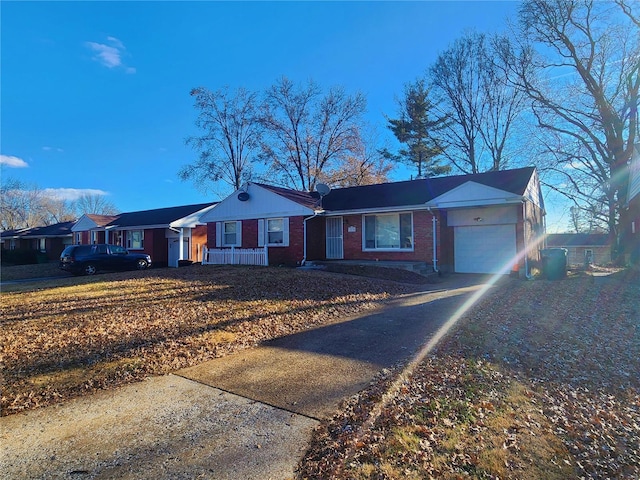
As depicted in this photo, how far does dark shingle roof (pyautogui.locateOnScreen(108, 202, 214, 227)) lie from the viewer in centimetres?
2572

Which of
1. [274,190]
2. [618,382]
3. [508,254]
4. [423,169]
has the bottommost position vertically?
[618,382]

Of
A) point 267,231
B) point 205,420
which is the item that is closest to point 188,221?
point 267,231

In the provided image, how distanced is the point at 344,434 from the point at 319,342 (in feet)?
9.94

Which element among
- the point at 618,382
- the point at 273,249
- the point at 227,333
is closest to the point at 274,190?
the point at 273,249

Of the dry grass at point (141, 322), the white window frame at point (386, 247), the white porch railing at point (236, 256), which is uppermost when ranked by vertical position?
the white window frame at point (386, 247)

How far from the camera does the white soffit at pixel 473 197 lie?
13.6 meters

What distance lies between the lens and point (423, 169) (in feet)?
109

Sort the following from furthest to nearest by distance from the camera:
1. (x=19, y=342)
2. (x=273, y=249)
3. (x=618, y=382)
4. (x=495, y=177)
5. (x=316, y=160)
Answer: (x=316, y=160) → (x=273, y=249) → (x=495, y=177) → (x=19, y=342) → (x=618, y=382)

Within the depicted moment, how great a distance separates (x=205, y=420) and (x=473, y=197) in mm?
13145

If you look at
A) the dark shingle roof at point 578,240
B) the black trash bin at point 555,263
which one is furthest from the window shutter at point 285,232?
the dark shingle roof at point 578,240

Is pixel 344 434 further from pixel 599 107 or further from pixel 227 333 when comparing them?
pixel 599 107

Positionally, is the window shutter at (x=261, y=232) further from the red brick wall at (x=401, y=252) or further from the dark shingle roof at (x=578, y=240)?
the dark shingle roof at (x=578, y=240)

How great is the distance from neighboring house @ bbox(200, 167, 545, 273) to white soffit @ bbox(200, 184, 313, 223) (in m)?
0.05

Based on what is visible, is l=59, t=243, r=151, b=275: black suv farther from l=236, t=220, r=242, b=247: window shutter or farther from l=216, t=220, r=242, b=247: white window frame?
l=236, t=220, r=242, b=247: window shutter
